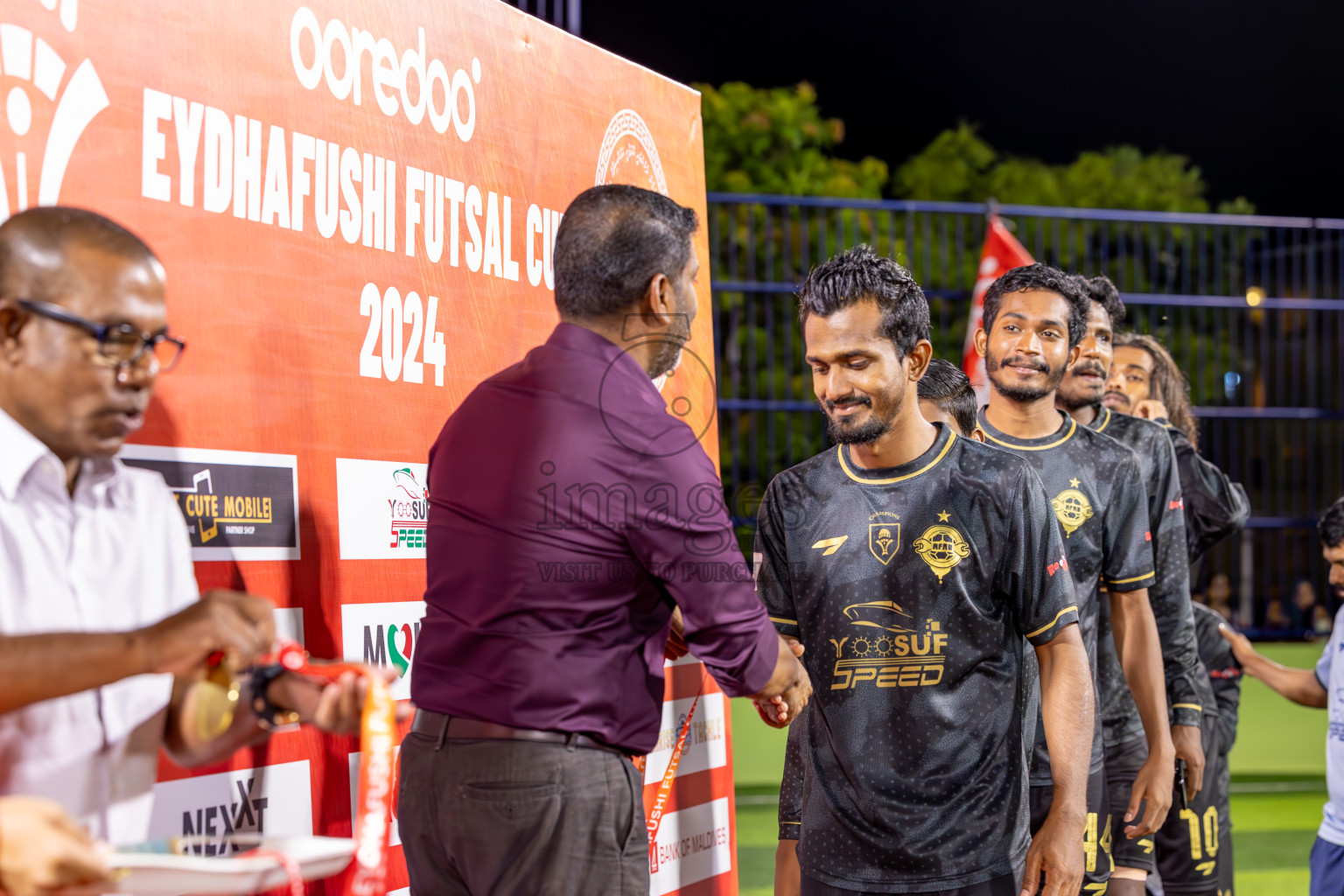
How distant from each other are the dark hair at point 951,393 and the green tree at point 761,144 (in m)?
16.5

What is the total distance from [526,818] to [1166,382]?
454cm

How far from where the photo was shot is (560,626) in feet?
7.50

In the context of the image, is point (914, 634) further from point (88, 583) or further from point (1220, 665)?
point (1220, 665)

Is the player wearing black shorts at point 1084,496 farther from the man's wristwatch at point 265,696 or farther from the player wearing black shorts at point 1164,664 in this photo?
the man's wristwatch at point 265,696

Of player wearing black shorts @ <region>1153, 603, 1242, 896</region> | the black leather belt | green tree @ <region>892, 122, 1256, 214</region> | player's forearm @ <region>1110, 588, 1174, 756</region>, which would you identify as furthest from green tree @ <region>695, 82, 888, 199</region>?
the black leather belt

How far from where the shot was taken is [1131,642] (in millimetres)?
3730

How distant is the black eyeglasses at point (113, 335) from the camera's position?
5.67 ft

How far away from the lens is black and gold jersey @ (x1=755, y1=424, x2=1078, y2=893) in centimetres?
280

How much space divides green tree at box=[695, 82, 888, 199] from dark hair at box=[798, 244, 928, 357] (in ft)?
58.4

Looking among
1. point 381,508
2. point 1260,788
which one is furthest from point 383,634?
point 1260,788

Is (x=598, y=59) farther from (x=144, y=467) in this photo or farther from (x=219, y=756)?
(x=219, y=756)

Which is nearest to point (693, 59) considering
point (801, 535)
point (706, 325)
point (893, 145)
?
point (893, 145)

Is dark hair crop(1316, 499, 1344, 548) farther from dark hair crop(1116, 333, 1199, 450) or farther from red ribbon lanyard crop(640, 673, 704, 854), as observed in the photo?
red ribbon lanyard crop(640, 673, 704, 854)

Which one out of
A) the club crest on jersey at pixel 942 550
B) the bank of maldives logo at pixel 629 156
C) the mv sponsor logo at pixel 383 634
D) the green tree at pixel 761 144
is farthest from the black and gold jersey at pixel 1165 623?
the green tree at pixel 761 144
